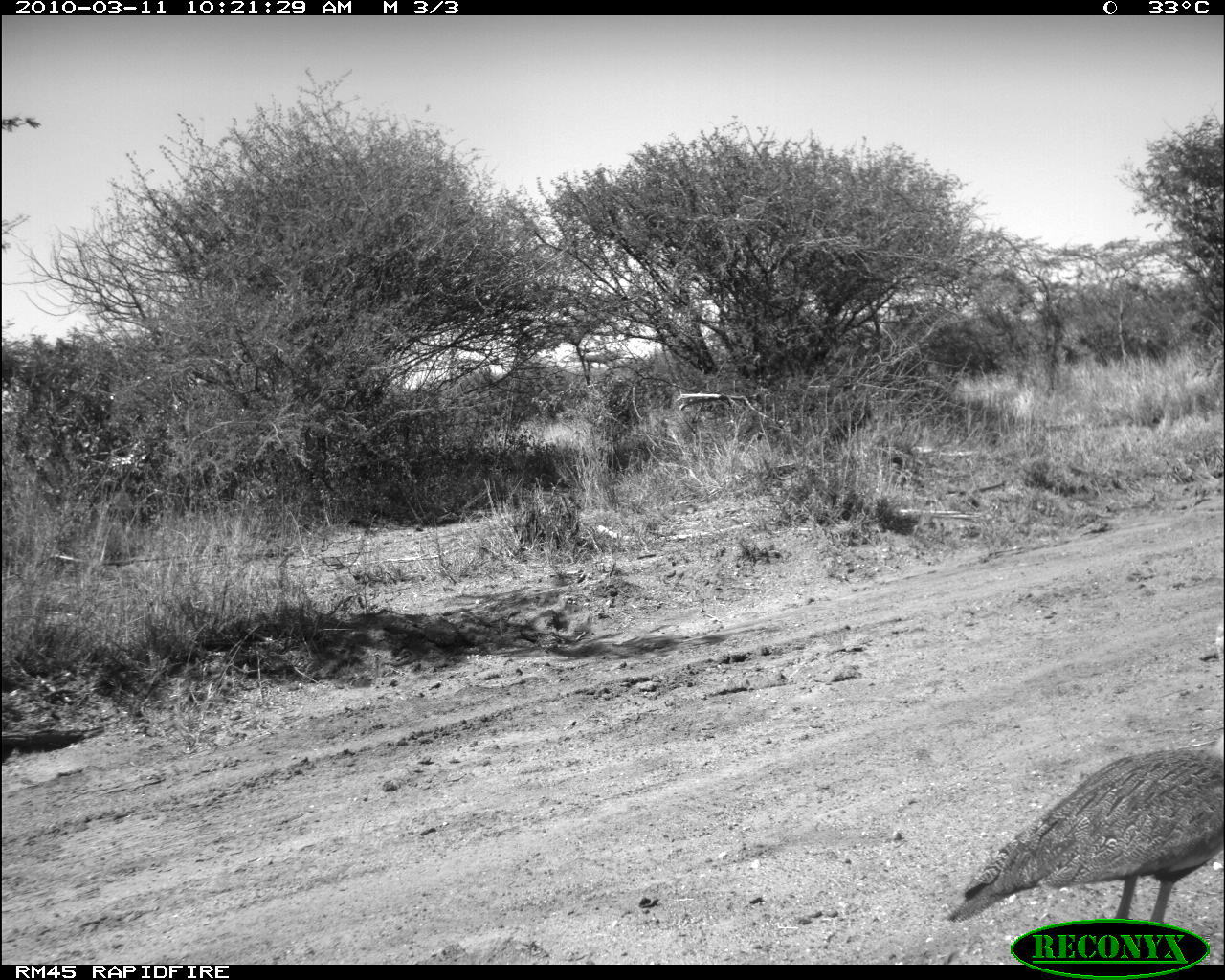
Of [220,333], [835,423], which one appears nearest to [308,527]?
[220,333]

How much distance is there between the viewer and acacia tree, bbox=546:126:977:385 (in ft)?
38.3

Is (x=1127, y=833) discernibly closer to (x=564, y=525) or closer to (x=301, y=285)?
(x=564, y=525)

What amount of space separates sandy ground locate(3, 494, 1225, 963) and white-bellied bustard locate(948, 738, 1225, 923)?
16 cm

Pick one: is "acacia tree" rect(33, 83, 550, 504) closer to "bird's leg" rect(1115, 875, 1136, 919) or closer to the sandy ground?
the sandy ground

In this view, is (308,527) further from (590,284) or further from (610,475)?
(590,284)

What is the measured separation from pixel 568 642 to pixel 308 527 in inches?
142

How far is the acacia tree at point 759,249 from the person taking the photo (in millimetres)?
11672

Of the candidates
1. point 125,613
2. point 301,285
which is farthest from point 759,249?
point 125,613

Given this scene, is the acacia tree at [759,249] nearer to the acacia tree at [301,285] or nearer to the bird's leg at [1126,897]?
the acacia tree at [301,285]

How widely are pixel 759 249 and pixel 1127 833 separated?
33.7ft

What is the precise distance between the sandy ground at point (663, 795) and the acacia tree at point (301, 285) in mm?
5157

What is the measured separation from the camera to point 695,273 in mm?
12109

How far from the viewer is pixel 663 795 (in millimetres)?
3537

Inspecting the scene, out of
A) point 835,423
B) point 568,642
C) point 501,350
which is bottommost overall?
point 568,642
